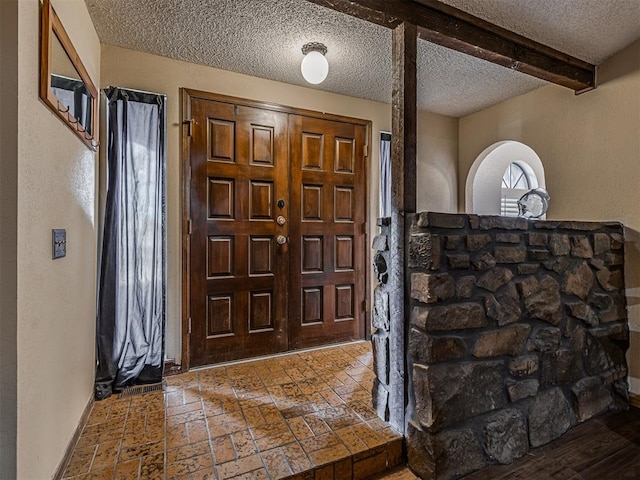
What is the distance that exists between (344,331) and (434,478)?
5.12 feet

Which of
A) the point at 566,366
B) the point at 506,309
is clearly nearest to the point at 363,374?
the point at 506,309

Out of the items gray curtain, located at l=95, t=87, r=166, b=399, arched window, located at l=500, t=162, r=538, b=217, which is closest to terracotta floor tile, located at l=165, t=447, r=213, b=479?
gray curtain, located at l=95, t=87, r=166, b=399

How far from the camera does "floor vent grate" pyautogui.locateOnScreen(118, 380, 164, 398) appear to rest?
82.8 inches

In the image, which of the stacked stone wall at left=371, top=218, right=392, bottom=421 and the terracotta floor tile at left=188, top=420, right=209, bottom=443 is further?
the stacked stone wall at left=371, top=218, right=392, bottom=421

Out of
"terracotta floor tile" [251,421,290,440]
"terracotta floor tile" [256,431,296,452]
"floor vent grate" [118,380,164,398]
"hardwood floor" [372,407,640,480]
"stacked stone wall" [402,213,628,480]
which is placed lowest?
"hardwood floor" [372,407,640,480]

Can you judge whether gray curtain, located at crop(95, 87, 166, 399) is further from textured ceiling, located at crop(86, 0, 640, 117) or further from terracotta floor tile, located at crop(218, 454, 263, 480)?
terracotta floor tile, located at crop(218, 454, 263, 480)

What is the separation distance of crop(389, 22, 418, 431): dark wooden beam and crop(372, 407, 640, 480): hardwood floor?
428mm

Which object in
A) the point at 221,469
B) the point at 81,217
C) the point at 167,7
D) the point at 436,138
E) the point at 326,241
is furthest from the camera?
the point at 436,138

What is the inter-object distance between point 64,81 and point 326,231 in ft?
6.58

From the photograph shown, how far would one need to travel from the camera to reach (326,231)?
295 centimetres

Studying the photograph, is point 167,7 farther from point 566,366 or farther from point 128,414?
point 566,366

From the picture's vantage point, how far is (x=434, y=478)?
152cm

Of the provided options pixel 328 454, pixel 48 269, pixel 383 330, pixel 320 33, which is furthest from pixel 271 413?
pixel 320 33

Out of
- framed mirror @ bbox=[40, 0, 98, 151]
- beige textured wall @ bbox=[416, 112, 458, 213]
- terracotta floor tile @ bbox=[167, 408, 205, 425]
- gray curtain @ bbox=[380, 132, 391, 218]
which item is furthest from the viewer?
beige textured wall @ bbox=[416, 112, 458, 213]
